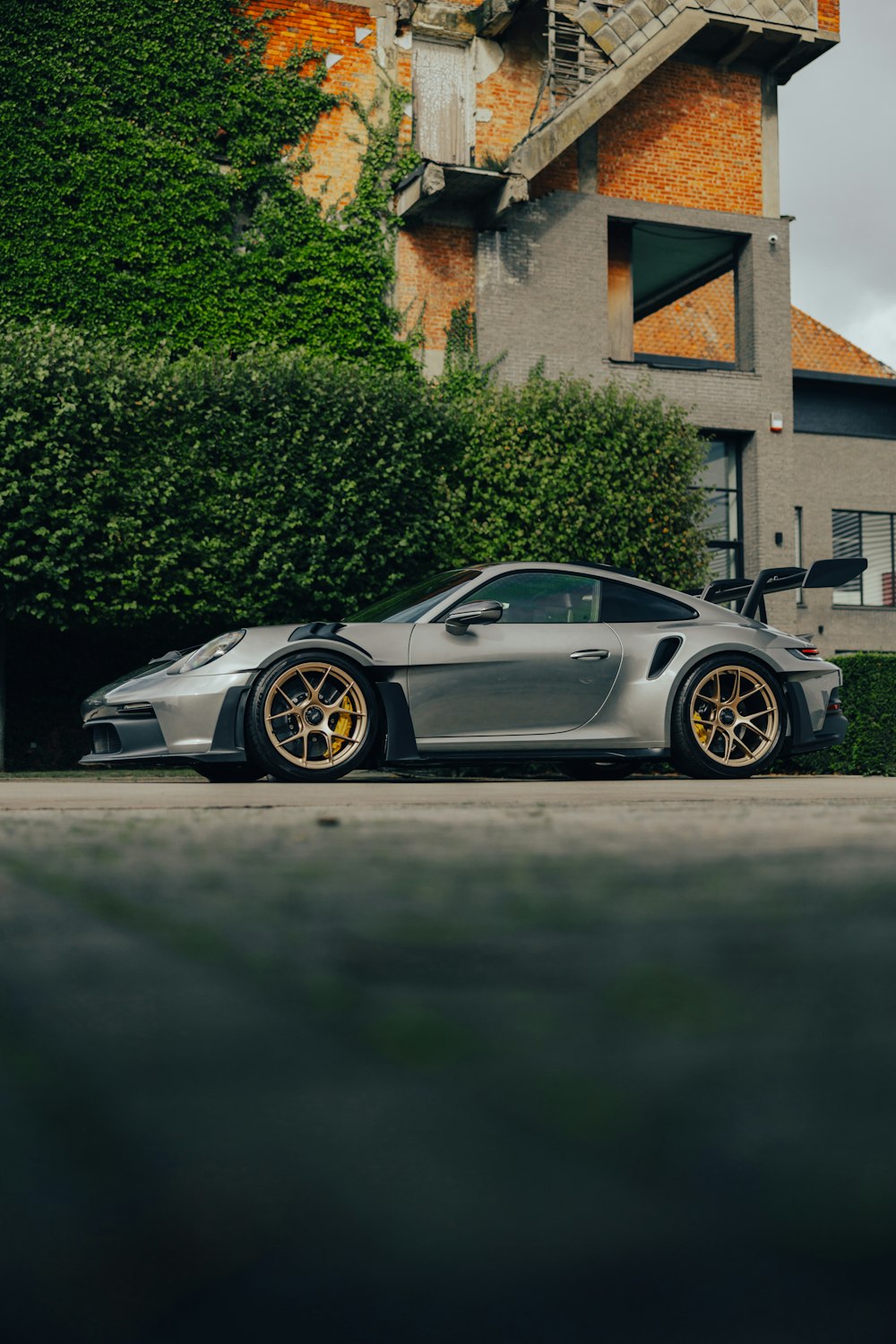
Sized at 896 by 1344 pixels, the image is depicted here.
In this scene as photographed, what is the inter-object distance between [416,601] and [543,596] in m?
0.67

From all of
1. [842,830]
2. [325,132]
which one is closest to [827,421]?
[325,132]

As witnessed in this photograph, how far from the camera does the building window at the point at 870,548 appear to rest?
1095 inches

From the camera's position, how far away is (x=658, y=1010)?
747mm

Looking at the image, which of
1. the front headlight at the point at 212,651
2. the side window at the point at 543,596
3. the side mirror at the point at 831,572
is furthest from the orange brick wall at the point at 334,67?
the side mirror at the point at 831,572

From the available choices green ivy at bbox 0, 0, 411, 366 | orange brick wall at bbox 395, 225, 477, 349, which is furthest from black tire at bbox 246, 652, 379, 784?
orange brick wall at bbox 395, 225, 477, 349

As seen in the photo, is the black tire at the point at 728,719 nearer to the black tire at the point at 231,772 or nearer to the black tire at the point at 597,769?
the black tire at the point at 597,769

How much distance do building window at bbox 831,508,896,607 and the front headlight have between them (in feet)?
76.7

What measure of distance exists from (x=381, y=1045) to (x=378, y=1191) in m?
0.11

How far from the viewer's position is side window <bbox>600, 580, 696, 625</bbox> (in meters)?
6.69

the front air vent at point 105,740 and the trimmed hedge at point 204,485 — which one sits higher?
the trimmed hedge at point 204,485

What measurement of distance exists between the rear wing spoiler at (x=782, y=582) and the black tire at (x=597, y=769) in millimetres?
1079

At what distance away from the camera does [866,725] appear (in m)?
11.7

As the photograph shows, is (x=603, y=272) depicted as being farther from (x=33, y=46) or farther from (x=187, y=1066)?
(x=187, y=1066)

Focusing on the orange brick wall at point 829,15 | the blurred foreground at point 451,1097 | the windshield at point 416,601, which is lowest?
the blurred foreground at point 451,1097
